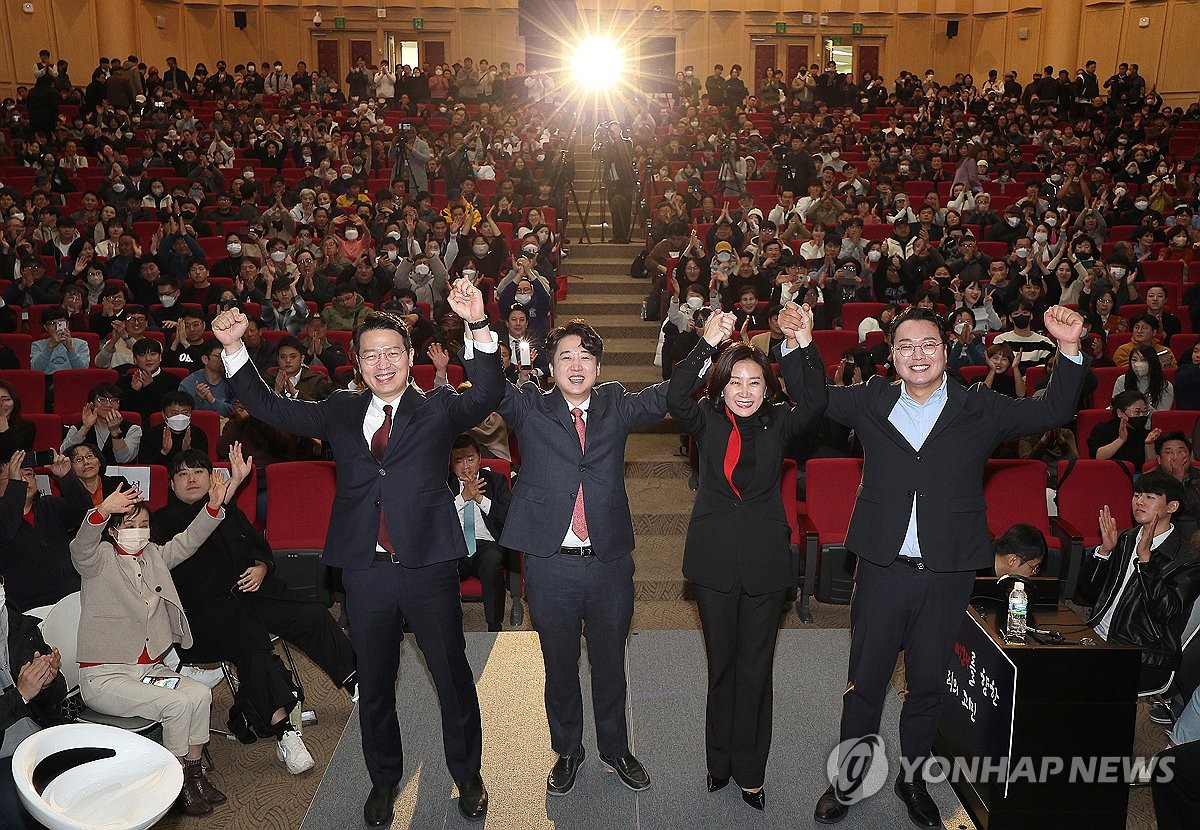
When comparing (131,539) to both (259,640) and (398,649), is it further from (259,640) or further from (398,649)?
(398,649)

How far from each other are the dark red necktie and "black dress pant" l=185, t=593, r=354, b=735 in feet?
6.56

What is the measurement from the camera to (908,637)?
10.6 feet

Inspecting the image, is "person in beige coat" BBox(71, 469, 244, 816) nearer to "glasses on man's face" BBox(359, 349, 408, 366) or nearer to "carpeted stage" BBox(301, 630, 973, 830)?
"carpeted stage" BBox(301, 630, 973, 830)

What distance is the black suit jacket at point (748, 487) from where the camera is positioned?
10.4 feet

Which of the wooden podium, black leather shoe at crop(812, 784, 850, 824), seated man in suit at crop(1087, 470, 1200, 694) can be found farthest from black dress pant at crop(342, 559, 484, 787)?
seated man in suit at crop(1087, 470, 1200, 694)

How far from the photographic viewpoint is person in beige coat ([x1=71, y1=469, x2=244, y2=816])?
141 inches

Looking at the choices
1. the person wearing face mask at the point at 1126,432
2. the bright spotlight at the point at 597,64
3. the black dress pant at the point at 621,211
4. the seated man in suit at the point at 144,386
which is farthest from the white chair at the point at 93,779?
the bright spotlight at the point at 597,64

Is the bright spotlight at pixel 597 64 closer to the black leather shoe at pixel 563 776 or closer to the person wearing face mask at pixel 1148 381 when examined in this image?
the person wearing face mask at pixel 1148 381

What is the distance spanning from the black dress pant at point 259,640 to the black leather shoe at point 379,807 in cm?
81

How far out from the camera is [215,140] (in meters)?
13.9

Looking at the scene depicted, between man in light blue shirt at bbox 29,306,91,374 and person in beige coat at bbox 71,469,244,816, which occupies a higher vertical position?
man in light blue shirt at bbox 29,306,91,374

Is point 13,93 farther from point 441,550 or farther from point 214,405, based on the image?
point 441,550

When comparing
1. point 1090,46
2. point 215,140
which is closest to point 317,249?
point 215,140

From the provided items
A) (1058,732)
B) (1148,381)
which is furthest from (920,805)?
(1148,381)
